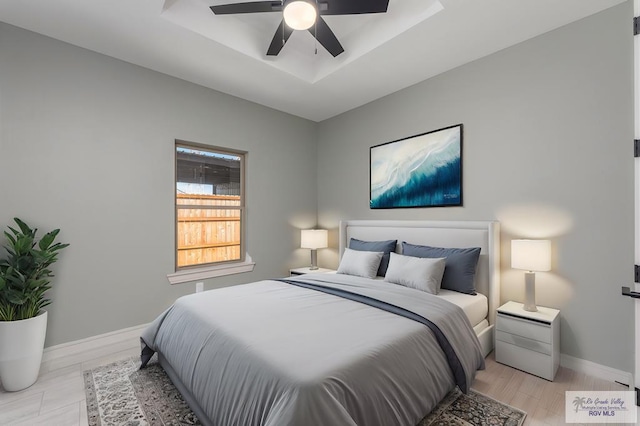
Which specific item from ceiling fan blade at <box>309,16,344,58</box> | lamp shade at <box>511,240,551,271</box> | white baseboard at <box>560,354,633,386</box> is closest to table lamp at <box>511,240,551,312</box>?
lamp shade at <box>511,240,551,271</box>

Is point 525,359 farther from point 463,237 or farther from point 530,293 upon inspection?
point 463,237

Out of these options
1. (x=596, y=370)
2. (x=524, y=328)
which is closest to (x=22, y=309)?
(x=524, y=328)

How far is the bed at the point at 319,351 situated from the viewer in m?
1.25

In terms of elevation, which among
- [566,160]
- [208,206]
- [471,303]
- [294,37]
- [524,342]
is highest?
[294,37]

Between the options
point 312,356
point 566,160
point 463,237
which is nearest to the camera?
point 312,356

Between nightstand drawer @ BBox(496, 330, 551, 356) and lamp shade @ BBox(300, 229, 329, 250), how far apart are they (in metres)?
2.32

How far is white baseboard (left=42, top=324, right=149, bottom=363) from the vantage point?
8.21 ft

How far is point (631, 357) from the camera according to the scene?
6.79 ft

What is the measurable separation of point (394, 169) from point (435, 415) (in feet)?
8.37

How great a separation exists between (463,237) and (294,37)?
8.69ft

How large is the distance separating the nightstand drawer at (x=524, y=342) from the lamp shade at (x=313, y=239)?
232 cm

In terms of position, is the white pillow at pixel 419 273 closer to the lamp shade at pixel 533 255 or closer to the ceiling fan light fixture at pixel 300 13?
the lamp shade at pixel 533 255

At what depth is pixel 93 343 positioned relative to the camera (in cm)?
268

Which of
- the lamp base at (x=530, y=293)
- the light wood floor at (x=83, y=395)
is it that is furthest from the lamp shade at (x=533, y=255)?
the light wood floor at (x=83, y=395)
